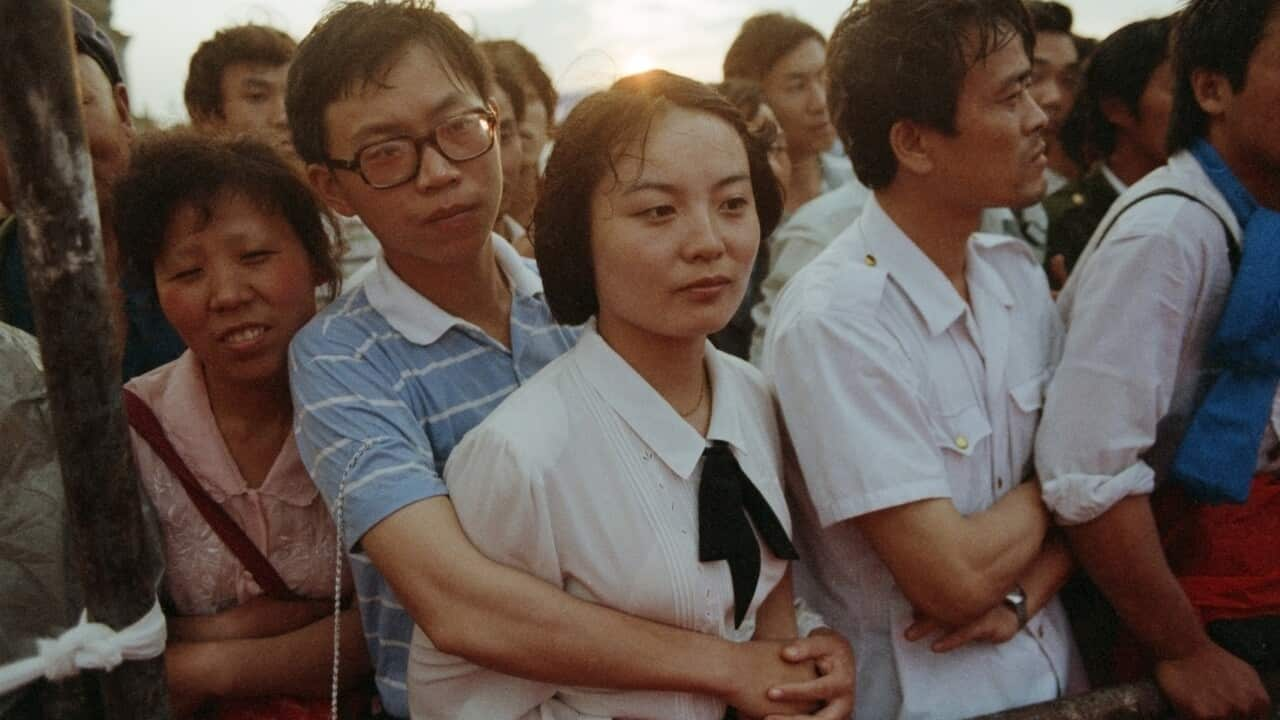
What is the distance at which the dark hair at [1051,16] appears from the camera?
14.9 feet

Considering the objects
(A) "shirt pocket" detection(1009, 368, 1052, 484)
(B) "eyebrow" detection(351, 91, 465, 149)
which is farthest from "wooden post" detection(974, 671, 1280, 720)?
(B) "eyebrow" detection(351, 91, 465, 149)

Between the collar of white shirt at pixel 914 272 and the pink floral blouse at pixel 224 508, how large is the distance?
1.31 meters

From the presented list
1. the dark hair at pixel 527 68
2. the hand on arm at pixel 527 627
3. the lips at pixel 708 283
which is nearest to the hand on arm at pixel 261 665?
the hand on arm at pixel 527 627

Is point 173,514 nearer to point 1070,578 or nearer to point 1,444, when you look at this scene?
point 1,444

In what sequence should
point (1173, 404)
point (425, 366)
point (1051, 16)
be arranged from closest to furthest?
point (425, 366) → point (1173, 404) → point (1051, 16)

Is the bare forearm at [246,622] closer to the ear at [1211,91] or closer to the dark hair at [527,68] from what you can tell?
the ear at [1211,91]

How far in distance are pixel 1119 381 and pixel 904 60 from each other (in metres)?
0.83

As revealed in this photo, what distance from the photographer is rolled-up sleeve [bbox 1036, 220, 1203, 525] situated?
2057 millimetres

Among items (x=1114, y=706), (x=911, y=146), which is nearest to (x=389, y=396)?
(x=911, y=146)

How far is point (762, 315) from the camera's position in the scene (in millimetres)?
3900

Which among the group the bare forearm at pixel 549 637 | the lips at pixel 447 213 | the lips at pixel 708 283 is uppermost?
the lips at pixel 447 213

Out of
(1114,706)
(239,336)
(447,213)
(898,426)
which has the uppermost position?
(447,213)

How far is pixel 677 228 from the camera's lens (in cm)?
173

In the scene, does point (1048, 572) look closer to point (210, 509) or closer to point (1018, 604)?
point (1018, 604)
